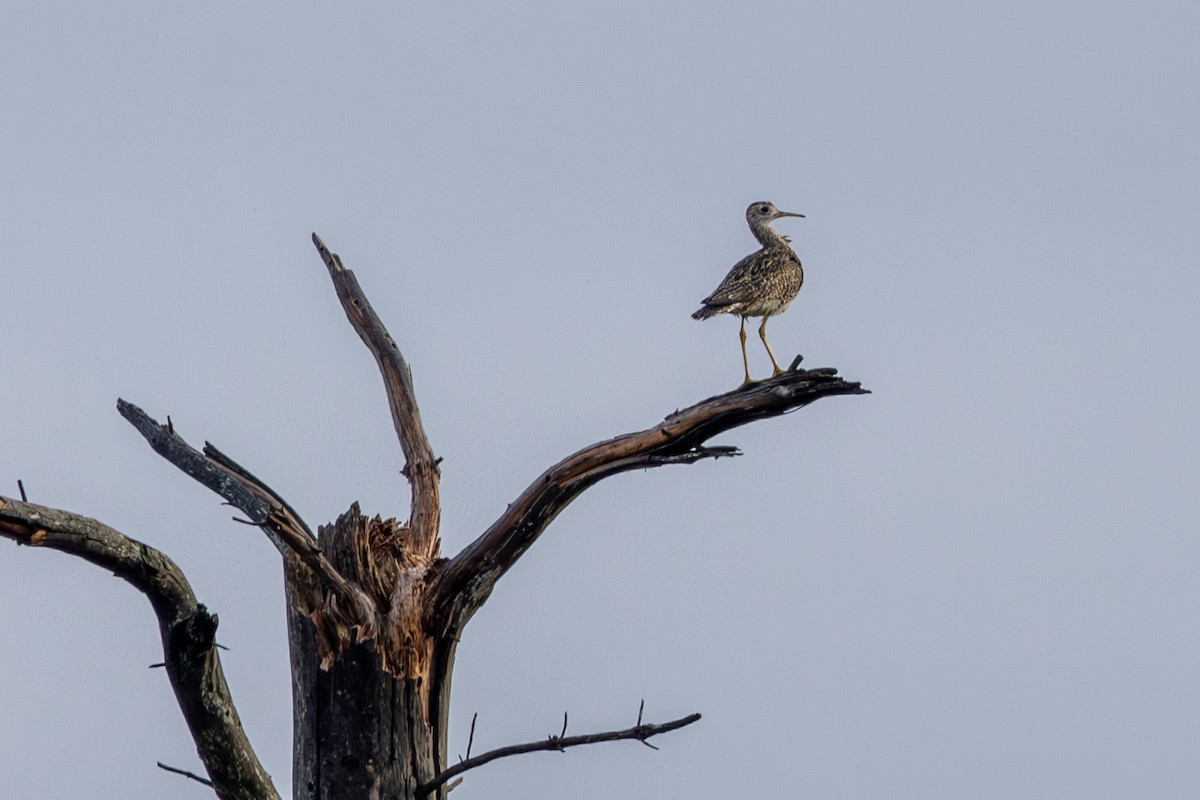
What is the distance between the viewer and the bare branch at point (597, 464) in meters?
8.63

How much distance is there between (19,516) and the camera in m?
7.85

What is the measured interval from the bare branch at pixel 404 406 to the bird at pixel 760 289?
230 cm

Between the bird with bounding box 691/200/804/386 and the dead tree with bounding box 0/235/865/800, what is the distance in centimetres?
232

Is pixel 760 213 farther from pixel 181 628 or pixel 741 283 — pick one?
pixel 181 628

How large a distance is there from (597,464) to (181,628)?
2453mm

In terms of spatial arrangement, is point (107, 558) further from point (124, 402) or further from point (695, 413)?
point (695, 413)

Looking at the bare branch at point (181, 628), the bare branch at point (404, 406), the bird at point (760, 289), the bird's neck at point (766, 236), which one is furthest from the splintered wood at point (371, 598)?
the bird's neck at point (766, 236)

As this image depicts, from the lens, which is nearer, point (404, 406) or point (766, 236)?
point (404, 406)

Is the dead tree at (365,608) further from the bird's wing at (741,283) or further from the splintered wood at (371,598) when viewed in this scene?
the bird's wing at (741,283)

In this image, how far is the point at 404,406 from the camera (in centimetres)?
1059

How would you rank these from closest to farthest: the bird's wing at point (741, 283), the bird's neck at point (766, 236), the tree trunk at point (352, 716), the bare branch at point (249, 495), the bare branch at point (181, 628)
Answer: the bare branch at point (181, 628)
the bare branch at point (249, 495)
the tree trunk at point (352, 716)
the bird's wing at point (741, 283)
the bird's neck at point (766, 236)

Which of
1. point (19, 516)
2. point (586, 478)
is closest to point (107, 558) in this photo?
point (19, 516)

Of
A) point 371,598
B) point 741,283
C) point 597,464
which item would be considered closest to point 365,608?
point 371,598

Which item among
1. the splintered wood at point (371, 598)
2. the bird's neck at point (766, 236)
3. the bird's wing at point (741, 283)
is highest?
the bird's neck at point (766, 236)
